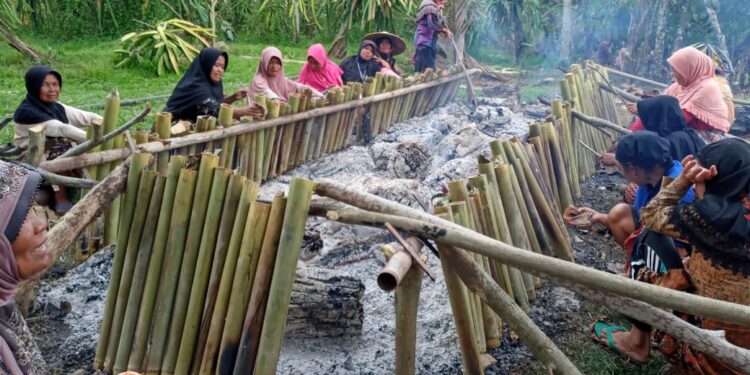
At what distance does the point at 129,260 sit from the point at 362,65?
702cm

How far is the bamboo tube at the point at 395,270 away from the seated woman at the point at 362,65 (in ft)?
A: 24.2

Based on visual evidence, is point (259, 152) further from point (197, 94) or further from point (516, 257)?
point (516, 257)

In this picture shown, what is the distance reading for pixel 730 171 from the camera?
111 inches

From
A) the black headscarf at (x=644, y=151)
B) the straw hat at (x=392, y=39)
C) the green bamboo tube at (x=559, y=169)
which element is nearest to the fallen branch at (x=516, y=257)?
the black headscarf at (x=644, y=151)

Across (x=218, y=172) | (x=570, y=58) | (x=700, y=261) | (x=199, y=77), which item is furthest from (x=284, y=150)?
(x=570, y=58)

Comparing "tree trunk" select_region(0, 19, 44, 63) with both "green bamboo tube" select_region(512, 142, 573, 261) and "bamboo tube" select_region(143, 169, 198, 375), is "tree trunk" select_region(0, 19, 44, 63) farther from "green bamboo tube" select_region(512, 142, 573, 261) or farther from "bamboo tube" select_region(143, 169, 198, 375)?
"green bamboo tube" select_region(512, 142, 573, 261)

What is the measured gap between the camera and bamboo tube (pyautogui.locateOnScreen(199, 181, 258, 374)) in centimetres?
269

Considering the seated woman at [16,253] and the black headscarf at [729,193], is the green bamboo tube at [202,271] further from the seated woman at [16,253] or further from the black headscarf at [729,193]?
the black headscarf at [729,193]

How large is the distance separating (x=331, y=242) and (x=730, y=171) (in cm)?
275

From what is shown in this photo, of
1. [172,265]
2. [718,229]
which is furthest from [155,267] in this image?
[718,229]

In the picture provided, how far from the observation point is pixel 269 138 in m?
5.91

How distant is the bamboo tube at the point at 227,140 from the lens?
17.2 ft

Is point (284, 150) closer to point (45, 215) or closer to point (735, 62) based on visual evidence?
point (45, 215)

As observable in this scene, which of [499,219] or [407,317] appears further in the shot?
[499,219]
